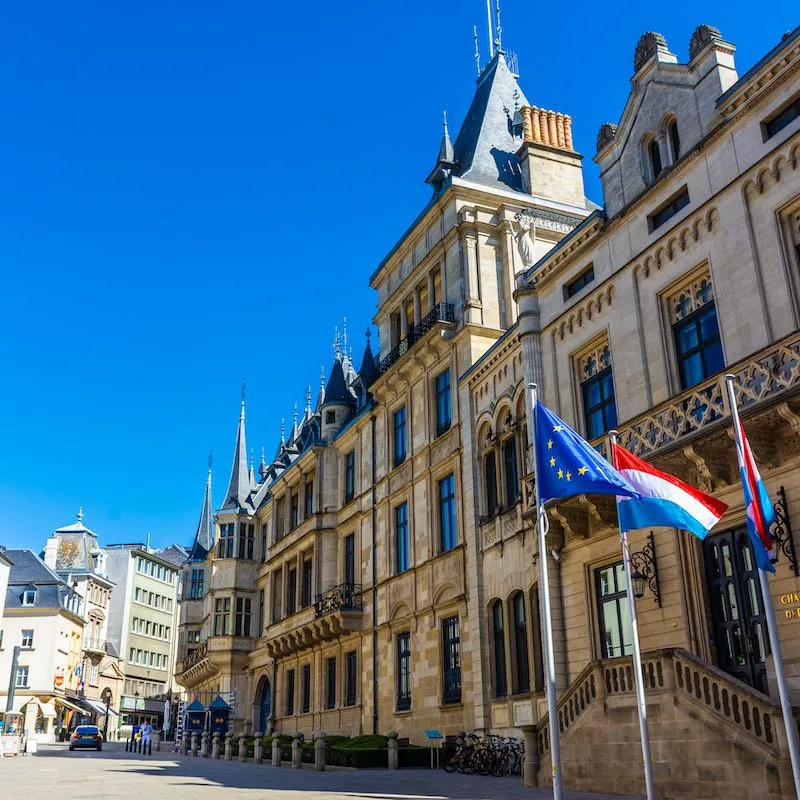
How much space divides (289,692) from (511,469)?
2287 cm

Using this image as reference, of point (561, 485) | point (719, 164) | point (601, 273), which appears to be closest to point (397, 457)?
point (601, 273)

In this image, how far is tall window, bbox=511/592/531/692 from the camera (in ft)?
75.5

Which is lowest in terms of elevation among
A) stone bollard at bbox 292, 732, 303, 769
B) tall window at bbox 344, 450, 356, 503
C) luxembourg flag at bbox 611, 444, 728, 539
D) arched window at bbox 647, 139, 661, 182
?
stone bollard at bbox 292, 732, 303, 769

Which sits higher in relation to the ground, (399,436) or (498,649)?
(399,436)

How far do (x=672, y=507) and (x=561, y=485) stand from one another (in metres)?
1.47

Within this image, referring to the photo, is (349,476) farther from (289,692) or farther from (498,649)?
(498,649)

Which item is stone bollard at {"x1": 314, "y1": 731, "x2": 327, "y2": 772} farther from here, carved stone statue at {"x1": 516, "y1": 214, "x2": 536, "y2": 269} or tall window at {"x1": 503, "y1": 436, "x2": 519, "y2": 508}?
carved stone statue at {"x1": 516, "y1": 214, "x2": 536, "y2": 269}

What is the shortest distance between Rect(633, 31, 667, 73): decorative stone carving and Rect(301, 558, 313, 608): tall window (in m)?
27.3

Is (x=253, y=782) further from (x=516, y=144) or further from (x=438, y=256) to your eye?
(x=516, y=144)

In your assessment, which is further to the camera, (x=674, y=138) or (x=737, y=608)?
(x=674, y=138)

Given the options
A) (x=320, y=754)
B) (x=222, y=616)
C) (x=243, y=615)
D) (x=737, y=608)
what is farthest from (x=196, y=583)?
(x=737, y=608)

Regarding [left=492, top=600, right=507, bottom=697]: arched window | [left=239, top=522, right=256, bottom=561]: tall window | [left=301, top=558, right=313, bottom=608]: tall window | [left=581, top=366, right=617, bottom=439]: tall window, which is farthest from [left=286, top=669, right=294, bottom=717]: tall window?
[left=581, top=366, right=617, bottom=439]: tall window

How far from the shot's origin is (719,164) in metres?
17.2

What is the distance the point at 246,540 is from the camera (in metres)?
52.8
